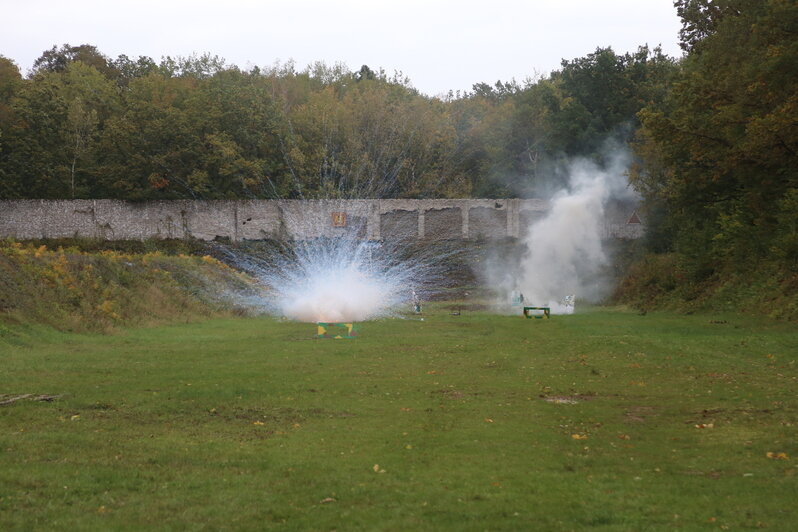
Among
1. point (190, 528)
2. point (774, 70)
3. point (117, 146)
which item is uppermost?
point (117, 146)

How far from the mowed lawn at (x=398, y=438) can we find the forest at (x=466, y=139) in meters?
10.6

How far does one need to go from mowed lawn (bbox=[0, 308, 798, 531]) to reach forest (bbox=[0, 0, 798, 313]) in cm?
1064

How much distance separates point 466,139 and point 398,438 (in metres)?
84.5

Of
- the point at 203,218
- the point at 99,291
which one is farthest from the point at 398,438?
the point at 203,218

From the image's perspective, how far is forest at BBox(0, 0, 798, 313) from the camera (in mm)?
31734

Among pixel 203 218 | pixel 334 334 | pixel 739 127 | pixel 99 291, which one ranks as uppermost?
pixel 203 218

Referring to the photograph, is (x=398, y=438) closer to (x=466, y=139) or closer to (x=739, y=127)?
(x=739, y=127)

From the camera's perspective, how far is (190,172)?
246 feet

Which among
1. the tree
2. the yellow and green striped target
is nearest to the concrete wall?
the tree

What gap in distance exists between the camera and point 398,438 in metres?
12.3

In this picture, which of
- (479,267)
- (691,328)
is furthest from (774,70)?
(479,267)

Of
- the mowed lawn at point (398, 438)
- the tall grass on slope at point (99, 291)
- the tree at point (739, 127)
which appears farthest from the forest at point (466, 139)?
the tall grass on slope at point (99, 291)

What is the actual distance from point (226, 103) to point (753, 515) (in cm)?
7008

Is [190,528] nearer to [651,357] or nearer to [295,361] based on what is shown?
[295,361]
